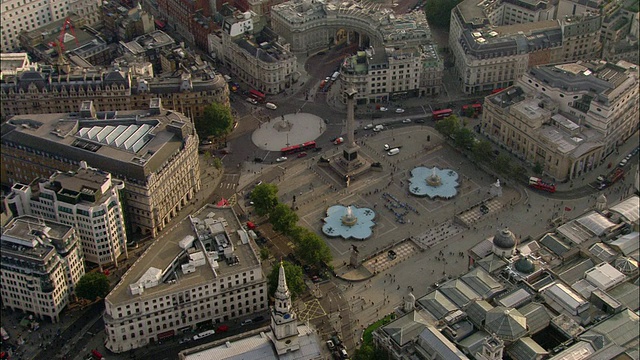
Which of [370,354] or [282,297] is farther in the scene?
[370,354]

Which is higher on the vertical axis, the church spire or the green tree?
the church spire

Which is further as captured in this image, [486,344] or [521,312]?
[521,312]

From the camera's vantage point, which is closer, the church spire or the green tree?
the church spire

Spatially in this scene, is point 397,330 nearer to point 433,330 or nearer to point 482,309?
point 433,330

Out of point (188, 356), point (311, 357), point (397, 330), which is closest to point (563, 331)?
point (397, 330)

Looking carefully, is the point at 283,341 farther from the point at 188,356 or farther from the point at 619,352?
the point at 619,352

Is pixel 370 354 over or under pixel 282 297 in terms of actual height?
under

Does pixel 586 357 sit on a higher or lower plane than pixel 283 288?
lower

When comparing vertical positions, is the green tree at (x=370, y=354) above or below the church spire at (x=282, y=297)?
below

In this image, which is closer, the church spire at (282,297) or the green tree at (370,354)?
the church spire at (282,297)

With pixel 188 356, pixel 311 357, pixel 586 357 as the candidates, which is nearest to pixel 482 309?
pixel 586 357
